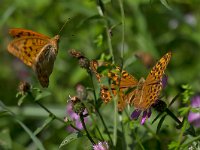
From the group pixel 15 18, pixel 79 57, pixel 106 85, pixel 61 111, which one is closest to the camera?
pixel 106 85

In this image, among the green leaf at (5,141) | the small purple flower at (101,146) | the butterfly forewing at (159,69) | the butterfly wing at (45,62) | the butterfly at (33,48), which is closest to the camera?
the butterfly forewing at (159,69)

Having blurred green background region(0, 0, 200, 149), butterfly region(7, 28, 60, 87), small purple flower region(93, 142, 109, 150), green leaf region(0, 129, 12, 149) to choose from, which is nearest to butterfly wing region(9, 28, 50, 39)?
butterfly region(7, 28, 60, 87)

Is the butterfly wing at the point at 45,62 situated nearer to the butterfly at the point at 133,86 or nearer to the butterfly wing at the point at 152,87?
the butterfly at the point at 133,86

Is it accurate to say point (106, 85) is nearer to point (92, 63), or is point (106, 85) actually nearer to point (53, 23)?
point (92, 63)

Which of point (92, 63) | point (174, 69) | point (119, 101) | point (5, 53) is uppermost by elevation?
point (92, 63)

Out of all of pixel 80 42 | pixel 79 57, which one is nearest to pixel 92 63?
pixel 79 57

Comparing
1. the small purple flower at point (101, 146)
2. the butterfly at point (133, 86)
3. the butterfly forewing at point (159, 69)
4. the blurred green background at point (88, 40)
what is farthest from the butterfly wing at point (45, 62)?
the blurred green background at point (88, 40)
